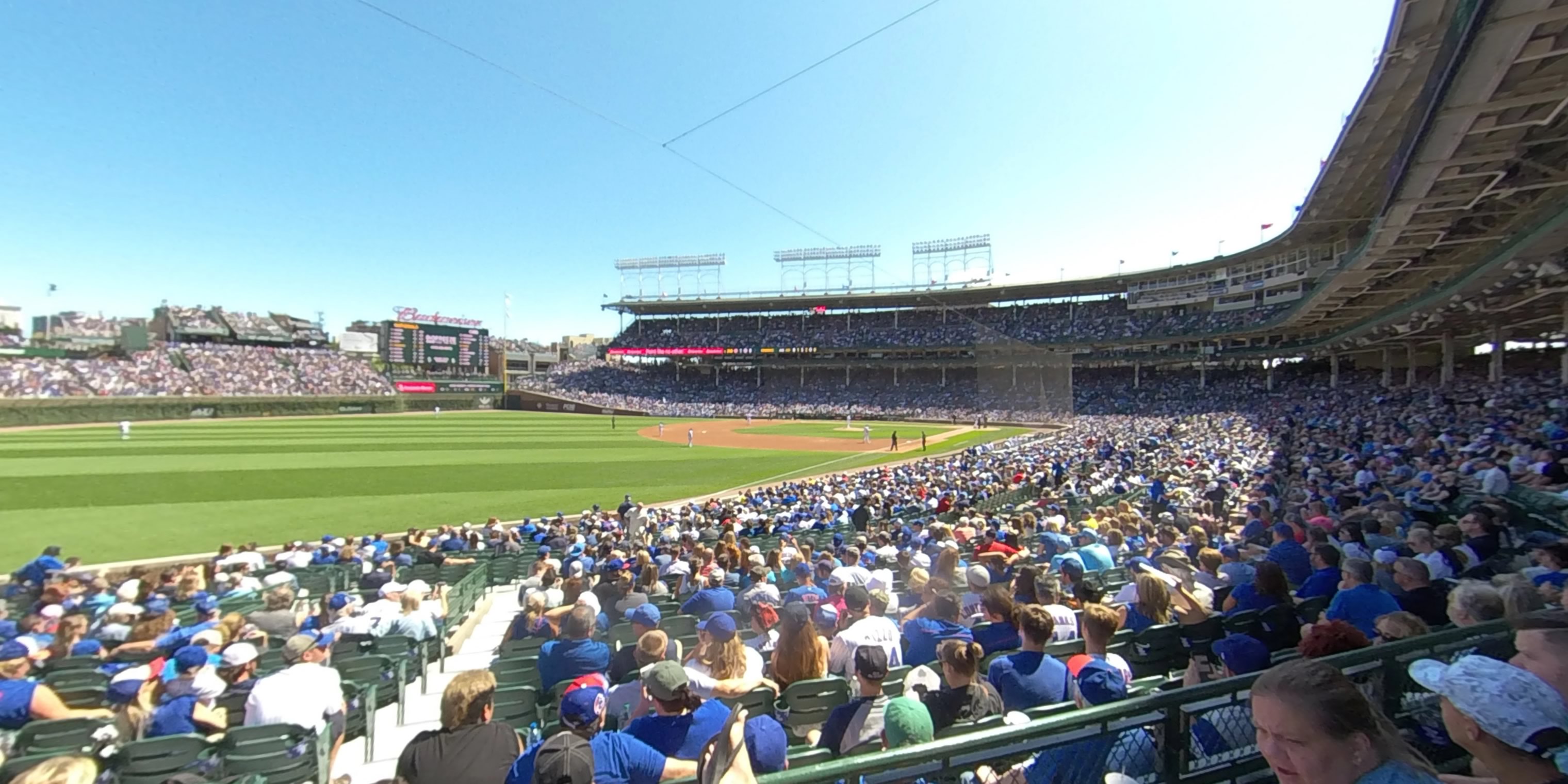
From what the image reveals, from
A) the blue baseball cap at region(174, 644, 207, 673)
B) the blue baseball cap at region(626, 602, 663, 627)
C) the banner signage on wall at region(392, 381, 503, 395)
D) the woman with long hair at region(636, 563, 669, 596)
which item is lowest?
the woman with long hair at region(636, 563, 669, 596)

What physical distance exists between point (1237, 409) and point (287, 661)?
50.5 metres

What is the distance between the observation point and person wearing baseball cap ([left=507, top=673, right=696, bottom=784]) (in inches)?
102

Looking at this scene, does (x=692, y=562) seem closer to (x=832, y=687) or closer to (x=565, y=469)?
(x=832, y=687)

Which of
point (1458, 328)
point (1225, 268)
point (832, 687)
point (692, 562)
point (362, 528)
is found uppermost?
point (1225, 268)

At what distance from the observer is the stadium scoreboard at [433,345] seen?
66125 millimetres

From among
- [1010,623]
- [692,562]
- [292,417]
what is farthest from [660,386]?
[1010,623]

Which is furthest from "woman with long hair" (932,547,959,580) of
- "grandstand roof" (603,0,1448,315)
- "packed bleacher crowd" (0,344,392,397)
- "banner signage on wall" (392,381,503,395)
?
"banner signage on wall" (392,381,503,395)

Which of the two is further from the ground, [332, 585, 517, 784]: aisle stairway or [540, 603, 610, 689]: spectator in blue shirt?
[540, 603, 610, 689]: spectator in blue shirt

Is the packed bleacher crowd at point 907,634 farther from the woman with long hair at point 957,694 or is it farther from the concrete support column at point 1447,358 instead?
the concrete support column at point 1447,358

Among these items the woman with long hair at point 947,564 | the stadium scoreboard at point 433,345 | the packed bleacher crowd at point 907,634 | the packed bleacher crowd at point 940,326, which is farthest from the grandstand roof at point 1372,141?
the stadium scoreboard at point 433,345

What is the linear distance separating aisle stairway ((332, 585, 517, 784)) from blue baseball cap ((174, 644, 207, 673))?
1228 mm

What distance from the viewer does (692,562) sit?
952 centimetres

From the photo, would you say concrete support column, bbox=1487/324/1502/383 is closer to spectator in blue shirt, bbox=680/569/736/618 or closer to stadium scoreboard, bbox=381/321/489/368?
spectator in blue shirt, bbox=680/569/736/618

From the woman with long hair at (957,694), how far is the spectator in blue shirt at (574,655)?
104 inches
